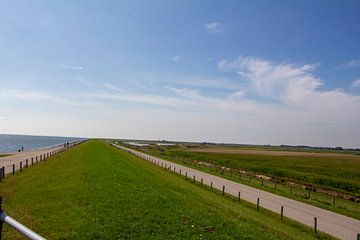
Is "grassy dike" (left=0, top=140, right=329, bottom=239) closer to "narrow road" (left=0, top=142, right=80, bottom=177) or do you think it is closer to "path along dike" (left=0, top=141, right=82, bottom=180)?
"path along dike" (left=0, top=141, right=82, bottom=180)

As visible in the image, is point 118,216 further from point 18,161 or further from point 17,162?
point 18,161

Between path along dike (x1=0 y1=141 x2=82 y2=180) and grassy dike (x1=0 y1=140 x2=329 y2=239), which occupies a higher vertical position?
→ grassy dike (x1=0 y1=140 x2=329 y2=239)

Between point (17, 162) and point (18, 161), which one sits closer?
point (17, 162)

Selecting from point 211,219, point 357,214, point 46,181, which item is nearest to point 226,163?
point 357,214

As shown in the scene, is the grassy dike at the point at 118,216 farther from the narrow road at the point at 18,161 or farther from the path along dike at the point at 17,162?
the narrow road at the point at 18,161

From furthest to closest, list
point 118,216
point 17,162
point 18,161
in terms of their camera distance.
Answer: point 18,161
point 17,162
point 118,216

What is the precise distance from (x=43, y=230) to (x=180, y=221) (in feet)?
17.5

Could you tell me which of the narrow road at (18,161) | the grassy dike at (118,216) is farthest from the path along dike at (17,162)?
the grassy dike at (118,216)

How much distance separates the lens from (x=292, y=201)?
32844 mm

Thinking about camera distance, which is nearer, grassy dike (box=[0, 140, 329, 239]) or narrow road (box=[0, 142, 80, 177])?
grassy dike (box=[0, 140, 329, 239])

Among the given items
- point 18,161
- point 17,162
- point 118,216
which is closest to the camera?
point 118,216

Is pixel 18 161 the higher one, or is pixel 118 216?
pixel 118 216

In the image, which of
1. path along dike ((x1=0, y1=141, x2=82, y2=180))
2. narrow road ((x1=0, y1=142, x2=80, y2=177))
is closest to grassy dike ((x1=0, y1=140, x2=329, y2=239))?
path along dike ((x1=0, y1=141, x2=82, y2=180))

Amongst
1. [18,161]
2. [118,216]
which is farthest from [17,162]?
[118,216]
